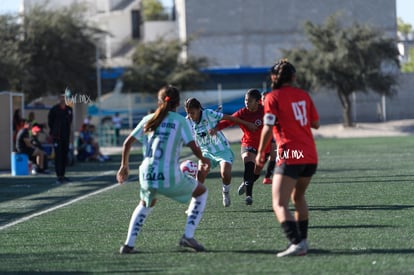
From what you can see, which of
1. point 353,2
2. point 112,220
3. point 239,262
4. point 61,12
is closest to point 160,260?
point 239,262

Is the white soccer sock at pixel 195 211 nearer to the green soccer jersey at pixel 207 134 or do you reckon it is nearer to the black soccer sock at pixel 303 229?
the black soccer sock at pixel 303 229

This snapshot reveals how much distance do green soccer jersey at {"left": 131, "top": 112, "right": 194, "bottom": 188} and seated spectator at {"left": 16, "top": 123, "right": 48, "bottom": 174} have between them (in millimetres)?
17071

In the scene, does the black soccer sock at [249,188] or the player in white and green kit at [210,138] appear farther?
the black soccer sock at [249,188]

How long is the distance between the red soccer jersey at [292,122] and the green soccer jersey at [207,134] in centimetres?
420

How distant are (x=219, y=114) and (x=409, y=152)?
1868cm

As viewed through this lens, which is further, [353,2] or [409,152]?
[353,2]

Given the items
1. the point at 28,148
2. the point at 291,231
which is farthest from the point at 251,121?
the point at 28,148

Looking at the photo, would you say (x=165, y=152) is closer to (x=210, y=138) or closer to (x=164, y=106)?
(x=164, y=106)

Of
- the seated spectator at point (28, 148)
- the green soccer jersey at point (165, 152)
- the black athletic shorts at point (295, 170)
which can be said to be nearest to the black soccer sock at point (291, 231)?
the black athletic shorts at point (295, 170)

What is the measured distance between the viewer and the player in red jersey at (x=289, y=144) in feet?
31.8

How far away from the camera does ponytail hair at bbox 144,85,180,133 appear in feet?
32.8

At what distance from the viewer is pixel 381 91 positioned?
184 ft

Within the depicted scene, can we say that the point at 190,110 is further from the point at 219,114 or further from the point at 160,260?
the point at 160,260

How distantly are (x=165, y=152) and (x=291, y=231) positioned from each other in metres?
1.53
